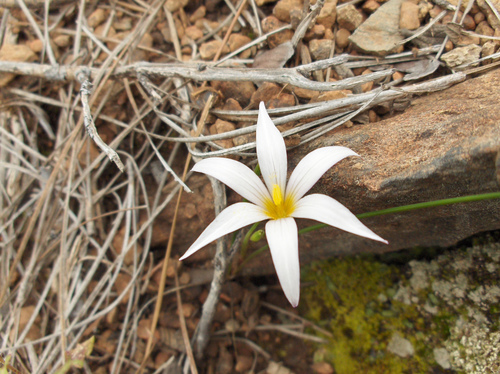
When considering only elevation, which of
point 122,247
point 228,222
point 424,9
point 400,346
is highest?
point 424,9

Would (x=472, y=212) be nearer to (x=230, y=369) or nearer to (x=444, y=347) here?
(x=444, y=347)

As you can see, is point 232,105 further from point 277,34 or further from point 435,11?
point 435,11

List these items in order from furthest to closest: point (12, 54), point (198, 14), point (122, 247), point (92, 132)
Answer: point (198, 14)
point (12, 54)
point (122, 247)
point (92, 132)

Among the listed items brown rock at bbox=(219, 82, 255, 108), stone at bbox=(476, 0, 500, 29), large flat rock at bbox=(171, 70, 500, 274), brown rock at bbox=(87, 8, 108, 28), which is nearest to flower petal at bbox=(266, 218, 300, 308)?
large flat rock at bbox=(171, 70, 500, 274)

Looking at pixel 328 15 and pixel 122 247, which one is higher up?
pixel 328 15

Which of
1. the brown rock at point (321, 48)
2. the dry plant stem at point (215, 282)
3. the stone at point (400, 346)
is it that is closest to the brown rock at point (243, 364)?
the dry plant stem at point (215, 282)

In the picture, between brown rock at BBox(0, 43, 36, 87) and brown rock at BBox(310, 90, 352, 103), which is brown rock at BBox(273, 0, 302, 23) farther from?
brown rock at BBox(0, 43, 36, 87)

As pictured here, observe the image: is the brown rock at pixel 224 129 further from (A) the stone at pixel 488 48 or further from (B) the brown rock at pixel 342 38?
(A) the stone at pixel 488 48

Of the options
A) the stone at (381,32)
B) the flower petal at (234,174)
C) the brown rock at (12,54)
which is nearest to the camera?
the flower petal at (234,174)

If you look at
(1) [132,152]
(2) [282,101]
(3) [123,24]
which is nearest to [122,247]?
(1) [132,152]
